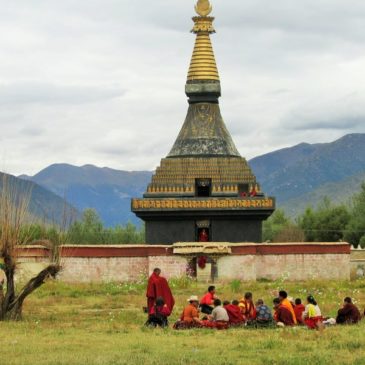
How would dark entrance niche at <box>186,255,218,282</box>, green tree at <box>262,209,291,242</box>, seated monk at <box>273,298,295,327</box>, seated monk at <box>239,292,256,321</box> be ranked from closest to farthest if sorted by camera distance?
seated monk at <box>273,298,295,327</box>
seated monk at <box>239,292,256,321</box>
dark entrance niche at <box>186,255,218,282</box>
green tree at <box>262,209,291,242</box>

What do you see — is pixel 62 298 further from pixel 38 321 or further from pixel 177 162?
pixel 177 162

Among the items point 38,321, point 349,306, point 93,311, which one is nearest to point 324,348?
point 349,306

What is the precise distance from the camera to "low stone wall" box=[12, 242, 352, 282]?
4688cm

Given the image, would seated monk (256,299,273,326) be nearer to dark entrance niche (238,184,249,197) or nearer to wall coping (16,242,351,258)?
wall coping (16,242,351,258)

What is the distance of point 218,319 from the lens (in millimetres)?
26406

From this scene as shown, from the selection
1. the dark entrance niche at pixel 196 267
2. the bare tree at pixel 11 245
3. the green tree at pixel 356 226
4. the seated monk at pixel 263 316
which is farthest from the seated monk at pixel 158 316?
the green tree at pixel 356 226

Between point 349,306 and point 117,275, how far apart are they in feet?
70.5

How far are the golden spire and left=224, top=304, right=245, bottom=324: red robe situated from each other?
1086 inches

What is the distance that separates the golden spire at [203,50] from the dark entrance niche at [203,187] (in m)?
5.34

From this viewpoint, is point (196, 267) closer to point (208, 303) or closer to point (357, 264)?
point (357, 264)

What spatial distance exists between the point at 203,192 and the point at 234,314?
81.4 feet

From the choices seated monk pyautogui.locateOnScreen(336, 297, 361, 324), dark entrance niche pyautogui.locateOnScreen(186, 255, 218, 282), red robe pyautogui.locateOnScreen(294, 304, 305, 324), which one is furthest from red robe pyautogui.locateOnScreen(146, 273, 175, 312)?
dark entrance niche pyautogui.locateOnScreen(186, 255, 218, 282)

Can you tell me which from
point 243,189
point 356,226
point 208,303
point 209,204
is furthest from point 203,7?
point 356,226

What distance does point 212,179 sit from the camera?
5091 cm
